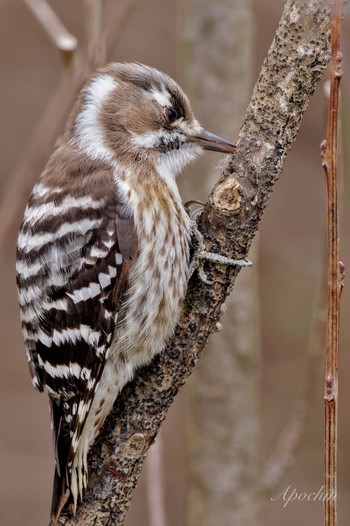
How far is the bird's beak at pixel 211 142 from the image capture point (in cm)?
297

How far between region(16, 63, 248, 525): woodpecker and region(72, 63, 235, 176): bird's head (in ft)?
0.27

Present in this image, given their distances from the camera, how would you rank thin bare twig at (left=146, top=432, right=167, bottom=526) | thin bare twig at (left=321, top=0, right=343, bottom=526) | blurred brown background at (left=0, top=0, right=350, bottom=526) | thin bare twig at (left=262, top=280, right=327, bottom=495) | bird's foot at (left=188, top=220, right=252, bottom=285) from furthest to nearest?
1. blurred brown background at (left=0, top=0, right=350, bottom=526)
2. thin bare twig at (left=262, top=280, right=327, bottom=495)
3. thin bare twig at (left=146, top=432, right=167, bottom=526)
4. bird's foot at (left=188, top=220, right=252, bottom=285)
5. thin bare twig at (left=321, top=0, right=343, bottom=526)

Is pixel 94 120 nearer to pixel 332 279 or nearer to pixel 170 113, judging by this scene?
pixel 170 113

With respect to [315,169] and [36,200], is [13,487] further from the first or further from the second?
[36,200]

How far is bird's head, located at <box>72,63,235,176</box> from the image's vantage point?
3027 mm

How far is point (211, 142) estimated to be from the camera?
303cm

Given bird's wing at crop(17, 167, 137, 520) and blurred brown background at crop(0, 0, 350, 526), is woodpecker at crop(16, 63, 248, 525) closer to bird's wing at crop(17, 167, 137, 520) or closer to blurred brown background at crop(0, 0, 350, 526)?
bird's wing at crop(17, 167, 137, 520)

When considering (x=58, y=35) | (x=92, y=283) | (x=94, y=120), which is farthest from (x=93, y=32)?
(x=92, y=283)

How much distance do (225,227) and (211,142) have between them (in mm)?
646

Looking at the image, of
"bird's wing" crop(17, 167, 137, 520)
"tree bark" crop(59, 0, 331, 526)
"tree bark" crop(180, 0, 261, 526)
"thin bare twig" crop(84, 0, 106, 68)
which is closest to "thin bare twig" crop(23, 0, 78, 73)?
"thin bare twig" crop(84, 0, 106, 68)

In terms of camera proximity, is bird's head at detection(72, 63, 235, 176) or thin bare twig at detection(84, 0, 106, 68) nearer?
thin bare twig at detection(84, 0, 106, 68)

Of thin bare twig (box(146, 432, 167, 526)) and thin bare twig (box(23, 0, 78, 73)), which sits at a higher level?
thin bare twig (box(23, 0, 78, 73))

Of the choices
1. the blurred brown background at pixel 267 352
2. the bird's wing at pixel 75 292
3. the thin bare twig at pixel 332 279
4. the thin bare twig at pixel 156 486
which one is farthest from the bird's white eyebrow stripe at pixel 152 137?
the blurred brown background at pixel 267 352

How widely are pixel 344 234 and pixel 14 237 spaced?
238cm
